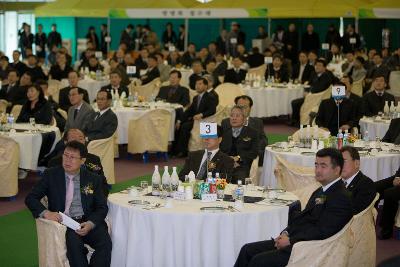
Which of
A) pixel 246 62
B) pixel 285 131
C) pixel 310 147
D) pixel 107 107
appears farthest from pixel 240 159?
pixel 246 62

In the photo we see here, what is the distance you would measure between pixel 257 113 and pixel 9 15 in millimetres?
17468

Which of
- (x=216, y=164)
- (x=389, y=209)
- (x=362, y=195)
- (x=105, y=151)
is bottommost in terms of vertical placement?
(x=389, y=209)

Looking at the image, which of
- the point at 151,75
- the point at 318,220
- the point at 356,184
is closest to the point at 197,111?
the point at 151,75

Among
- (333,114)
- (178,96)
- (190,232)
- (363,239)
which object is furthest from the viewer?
(178,96)

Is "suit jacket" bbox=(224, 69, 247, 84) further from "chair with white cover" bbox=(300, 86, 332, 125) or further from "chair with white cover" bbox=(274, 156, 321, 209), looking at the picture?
"chair with white cover" bbox=(274, 156, 321, 209)

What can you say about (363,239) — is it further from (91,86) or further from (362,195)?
(91,86)

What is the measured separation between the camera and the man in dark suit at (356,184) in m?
6.98

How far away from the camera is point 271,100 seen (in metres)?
16.2

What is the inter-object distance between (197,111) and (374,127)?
2.60 meters

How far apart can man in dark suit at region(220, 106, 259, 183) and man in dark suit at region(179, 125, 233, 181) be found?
3.89 ft

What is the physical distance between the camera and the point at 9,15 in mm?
31312

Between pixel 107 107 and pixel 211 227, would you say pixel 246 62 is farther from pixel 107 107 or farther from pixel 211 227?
pixel 211 227

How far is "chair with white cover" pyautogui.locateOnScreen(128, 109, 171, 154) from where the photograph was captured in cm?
1238

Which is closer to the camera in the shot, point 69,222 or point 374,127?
point 69,222
